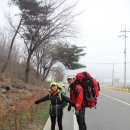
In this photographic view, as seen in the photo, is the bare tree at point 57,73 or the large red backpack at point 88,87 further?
the bare tree at point 57,73

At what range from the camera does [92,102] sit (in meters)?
10.4

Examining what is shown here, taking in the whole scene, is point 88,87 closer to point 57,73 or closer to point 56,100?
point 56,100

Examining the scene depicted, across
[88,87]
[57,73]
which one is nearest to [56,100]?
[88,87]

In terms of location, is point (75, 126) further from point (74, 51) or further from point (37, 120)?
point (74, 51)

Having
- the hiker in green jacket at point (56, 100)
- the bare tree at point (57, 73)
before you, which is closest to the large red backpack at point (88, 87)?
the hiker in green jacket at point (56, 100)

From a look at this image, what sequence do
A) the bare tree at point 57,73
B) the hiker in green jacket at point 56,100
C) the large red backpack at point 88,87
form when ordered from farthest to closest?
the bare tree at point 57,73 < the large red backpack at point 88,87 < the hiker in green jacket at point 56,100

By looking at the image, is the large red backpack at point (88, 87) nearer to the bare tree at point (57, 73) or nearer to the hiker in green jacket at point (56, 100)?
the hiker in green jacket at point (56, 100)

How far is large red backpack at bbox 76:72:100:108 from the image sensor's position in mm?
10328

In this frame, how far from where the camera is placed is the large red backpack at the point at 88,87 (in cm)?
1033

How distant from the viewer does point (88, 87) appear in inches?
408

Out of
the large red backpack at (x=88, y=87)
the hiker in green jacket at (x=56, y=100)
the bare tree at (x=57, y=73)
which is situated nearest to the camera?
the hiker in green jacket at (x=56, y=100)

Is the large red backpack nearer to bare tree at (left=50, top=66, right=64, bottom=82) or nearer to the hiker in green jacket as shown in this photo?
the hiker in green jacket

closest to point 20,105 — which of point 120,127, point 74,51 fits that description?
point 120,127

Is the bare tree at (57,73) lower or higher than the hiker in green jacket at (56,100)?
higher
